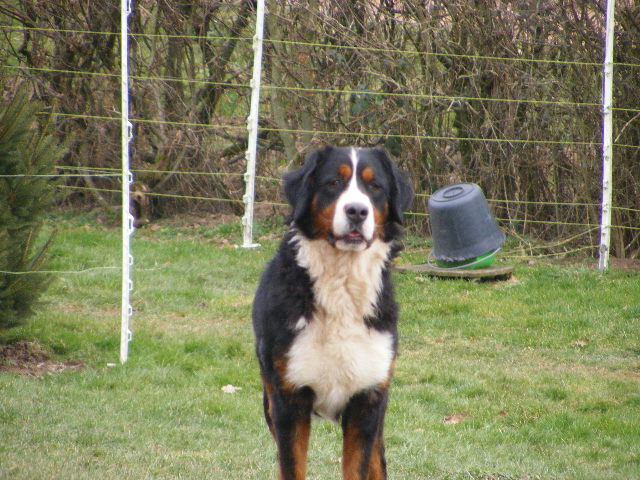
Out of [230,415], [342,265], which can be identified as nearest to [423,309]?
Answer: [230,415]

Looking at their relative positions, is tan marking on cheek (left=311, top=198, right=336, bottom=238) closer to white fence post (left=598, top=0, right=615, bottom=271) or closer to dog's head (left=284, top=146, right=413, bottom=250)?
dog's head (left=284, top=146, right=413, bottom=250)

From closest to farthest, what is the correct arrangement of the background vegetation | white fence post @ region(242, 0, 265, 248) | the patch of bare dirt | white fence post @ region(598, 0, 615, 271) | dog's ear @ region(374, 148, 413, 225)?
1. dog's ear @ region(374, 148, 413, 225)
2. the patch of bare dirt
3. white fence post @ region(598, 0, 615, 271)
4. the background vegetation
5. white fence post @ region(242, 0, 265, 248)

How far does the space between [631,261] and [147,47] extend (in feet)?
22.9

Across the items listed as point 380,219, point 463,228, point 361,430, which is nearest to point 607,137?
point 463,228

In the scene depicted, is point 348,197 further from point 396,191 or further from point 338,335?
point 338,335

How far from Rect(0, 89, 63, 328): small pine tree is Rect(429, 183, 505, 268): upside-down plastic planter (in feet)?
13.0

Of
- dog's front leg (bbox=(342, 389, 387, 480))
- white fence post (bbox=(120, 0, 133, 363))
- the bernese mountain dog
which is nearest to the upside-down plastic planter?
white fence post (bbox=(120, 0, 133, 363))

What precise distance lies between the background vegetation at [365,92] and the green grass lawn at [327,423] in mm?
1418

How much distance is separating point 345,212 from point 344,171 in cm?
22

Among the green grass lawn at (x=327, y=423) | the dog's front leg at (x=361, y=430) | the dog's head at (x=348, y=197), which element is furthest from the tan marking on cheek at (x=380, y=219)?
the green grass lawn at (x=327, y=423)

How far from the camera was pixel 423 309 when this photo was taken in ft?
25.8

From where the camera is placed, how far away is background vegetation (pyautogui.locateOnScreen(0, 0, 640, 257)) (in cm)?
957

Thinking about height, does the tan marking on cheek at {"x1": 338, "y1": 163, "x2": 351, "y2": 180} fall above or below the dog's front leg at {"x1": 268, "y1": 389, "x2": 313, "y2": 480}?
above

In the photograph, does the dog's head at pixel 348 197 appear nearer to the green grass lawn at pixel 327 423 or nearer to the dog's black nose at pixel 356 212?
the dog's black nose at pixel 356 212
